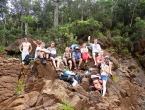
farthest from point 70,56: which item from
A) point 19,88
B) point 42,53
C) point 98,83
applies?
point 19,88

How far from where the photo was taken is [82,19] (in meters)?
20.8

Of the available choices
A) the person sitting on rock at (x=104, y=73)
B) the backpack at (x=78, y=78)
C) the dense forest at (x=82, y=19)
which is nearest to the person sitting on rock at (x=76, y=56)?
the person sitting on rock at (x=104, y=73)

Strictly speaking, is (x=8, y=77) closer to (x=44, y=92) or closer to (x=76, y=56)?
(x=44, y=92)

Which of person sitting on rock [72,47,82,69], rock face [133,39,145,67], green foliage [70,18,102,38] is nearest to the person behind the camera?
person sitting on rock [72,47,82,69]

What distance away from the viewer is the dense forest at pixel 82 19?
18.4m

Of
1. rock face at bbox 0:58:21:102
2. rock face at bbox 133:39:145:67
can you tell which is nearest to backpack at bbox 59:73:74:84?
rock face at bbox 0:58:21:102

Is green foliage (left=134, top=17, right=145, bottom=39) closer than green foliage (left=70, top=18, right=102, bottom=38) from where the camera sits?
No

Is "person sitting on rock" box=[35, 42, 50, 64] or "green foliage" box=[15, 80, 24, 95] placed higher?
"person sitting on rock" box=[35, 42, 50, 64]

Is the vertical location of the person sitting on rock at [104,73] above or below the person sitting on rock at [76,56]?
below

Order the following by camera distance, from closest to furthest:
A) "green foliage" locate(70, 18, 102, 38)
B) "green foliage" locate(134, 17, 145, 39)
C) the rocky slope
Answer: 1. the rocky slope
2. "green foliage" locate(70, 18, 102, 38)
3. "green foliage" locate(134, 17, 145, 39)

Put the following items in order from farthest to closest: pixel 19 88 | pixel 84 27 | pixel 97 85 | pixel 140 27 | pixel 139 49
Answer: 1. pixel 139 49
2. pixel 140 27
3. pixel 84 27
4. pixel 97 85
5. pixel 19 88

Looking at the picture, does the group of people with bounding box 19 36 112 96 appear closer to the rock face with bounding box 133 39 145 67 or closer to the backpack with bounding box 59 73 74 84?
the backpack with bounding box 59 73 74 84

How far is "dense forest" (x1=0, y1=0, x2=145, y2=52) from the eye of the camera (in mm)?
18359

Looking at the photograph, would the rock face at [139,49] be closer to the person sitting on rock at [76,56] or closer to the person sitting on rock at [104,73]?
the person sitting on rock at [76,56]
